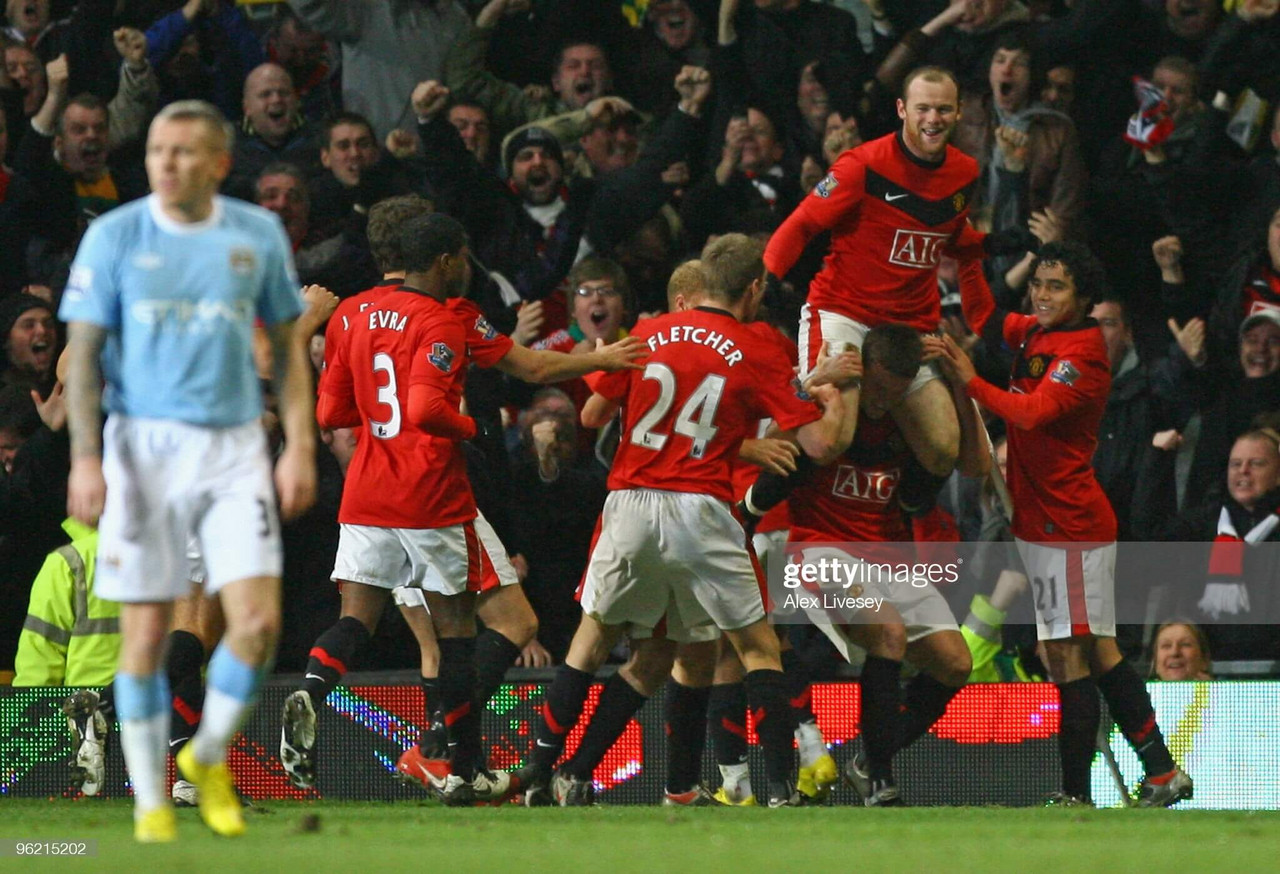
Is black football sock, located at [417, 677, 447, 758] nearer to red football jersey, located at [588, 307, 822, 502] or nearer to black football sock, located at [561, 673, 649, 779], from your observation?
black football sock, located at [561, 673, 649, 779]

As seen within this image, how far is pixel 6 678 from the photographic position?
367 inches

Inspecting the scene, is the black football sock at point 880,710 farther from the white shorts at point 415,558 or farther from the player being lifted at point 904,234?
the white shorts at point 415,558

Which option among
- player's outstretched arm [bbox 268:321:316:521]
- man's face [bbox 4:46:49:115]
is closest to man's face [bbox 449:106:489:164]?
man's face [bbox 4:46:49:115]

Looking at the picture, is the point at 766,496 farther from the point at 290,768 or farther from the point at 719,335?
the point at 290,768

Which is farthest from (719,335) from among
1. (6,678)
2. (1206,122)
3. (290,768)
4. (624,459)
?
(1206,122)

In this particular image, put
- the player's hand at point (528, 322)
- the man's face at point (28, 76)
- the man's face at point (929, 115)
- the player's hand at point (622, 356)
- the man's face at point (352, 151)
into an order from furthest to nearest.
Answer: the man's face at point (28, 76)
the man's face at point (352, 151)
the player's hand at point (528, 322)
the man's face at point (929, 115)
the player's hand at point (622, 356)

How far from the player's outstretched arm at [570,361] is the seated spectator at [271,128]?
3955mm

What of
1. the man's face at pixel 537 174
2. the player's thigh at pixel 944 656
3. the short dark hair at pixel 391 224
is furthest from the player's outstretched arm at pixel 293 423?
the man's face at pixel 537 174

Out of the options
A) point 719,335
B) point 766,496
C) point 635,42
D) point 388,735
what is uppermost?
point 635,42

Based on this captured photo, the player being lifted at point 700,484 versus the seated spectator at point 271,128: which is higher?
the seated spectator at point 271,128

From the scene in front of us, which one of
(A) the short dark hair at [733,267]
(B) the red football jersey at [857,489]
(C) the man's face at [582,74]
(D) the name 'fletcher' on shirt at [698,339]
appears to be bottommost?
(B) the red football jersey at [857,489]

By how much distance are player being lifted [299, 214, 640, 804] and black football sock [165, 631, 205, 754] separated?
709mm

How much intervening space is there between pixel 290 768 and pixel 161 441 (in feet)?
7.38

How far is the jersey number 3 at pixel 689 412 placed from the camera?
739cm
